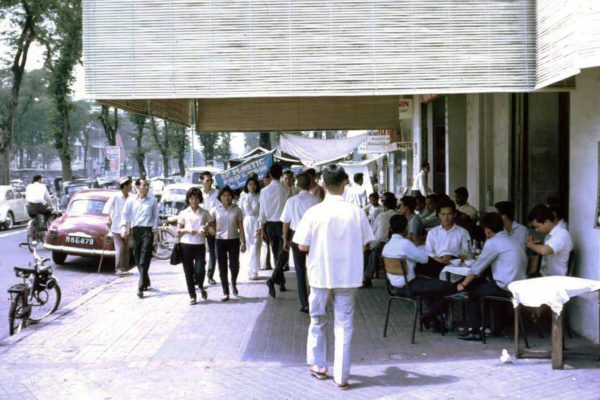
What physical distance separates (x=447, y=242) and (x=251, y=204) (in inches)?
198

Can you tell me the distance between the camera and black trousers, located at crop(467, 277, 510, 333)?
711cm

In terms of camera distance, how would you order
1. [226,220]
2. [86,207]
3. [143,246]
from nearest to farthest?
[226,220], [143,246], [86,207]

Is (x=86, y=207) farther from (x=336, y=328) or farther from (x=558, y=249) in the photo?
(x=558, y=249)

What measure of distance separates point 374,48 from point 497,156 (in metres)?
6.08

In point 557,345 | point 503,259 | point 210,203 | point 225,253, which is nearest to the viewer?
point 557,345

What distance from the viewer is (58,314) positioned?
9.45 m

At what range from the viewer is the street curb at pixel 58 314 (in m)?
7.98

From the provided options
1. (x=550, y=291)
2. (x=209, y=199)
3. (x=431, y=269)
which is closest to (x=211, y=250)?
(x=209, y=199)

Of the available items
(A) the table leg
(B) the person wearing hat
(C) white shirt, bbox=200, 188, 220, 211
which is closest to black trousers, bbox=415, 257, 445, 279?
(A) the table leg

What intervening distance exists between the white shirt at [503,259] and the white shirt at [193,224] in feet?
13.5

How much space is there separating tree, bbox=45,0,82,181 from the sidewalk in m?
25.6

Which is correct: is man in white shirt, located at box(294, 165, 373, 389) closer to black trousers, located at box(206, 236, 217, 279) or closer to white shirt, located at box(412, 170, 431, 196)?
black trousers, located at box(206, 236, 217, 279)

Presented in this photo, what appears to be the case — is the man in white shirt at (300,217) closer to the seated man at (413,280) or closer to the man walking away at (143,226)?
the seated man at (413,280)

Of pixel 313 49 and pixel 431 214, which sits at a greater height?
pixel 313 49
